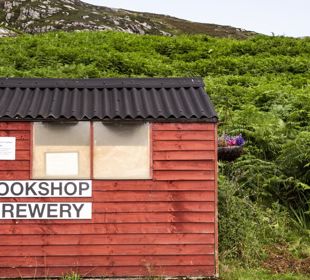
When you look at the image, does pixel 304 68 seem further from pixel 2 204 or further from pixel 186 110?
pixel 2 204

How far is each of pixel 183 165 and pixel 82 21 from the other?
3501 inches

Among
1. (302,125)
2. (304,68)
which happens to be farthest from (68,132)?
(304,68)

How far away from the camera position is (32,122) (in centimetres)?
843

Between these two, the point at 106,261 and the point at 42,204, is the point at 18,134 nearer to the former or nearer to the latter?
the point at 42,204

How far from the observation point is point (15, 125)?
8.41 meters

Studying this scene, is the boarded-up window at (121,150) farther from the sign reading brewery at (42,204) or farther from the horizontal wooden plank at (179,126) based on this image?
the sign reading brewery at (42,204)

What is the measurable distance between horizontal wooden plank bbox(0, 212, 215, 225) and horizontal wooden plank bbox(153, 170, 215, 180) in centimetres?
55

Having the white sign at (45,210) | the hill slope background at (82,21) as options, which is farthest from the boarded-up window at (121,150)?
the hill slope background at (82,21)

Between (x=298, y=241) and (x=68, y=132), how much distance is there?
15.7ft

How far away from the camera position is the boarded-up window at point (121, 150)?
852 cm

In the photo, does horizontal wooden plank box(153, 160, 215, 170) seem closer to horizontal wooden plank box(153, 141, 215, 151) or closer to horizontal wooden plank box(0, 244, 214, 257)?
horizontal wooden plank box(153, 141, 215, 151)

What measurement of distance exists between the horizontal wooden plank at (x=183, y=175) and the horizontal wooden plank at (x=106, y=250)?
1054 millimetres

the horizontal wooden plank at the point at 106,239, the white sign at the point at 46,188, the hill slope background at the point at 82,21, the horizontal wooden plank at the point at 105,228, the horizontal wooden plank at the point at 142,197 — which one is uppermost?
the hill slope background at the point at 82,21

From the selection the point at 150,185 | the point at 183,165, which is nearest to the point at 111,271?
the point at 150,185
